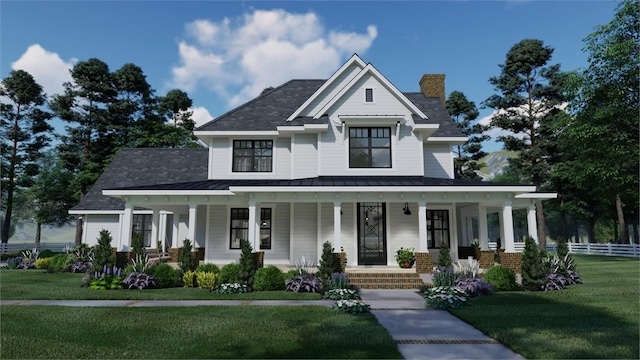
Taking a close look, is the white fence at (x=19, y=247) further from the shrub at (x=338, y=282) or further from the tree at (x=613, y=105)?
the tree at (x=613, y=105)

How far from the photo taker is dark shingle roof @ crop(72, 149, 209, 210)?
22.9m

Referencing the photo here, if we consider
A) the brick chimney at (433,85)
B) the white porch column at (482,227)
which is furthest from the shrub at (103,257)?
the brick chimney at (433,85)

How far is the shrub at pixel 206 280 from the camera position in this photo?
495 inches

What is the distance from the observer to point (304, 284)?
39.8 ft

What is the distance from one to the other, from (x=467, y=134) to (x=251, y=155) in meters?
30.4

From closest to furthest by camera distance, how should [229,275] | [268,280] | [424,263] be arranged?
[268,280]
[229,275]
[424,263]

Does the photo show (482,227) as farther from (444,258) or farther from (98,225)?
(98,225)

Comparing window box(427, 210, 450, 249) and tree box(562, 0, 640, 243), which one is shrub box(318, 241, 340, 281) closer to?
window box(427, 210, 450, 249)

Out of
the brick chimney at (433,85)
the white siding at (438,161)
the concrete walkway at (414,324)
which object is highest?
the brick chimney at (433,85)

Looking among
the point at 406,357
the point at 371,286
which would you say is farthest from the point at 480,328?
the point at 371,286

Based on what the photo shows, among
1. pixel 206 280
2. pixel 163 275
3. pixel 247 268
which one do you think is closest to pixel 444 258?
pixel 247 268

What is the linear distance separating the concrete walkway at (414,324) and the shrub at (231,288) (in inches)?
53.0

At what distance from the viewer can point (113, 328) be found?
24.4 feet

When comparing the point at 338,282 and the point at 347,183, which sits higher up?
the point at 347,183
